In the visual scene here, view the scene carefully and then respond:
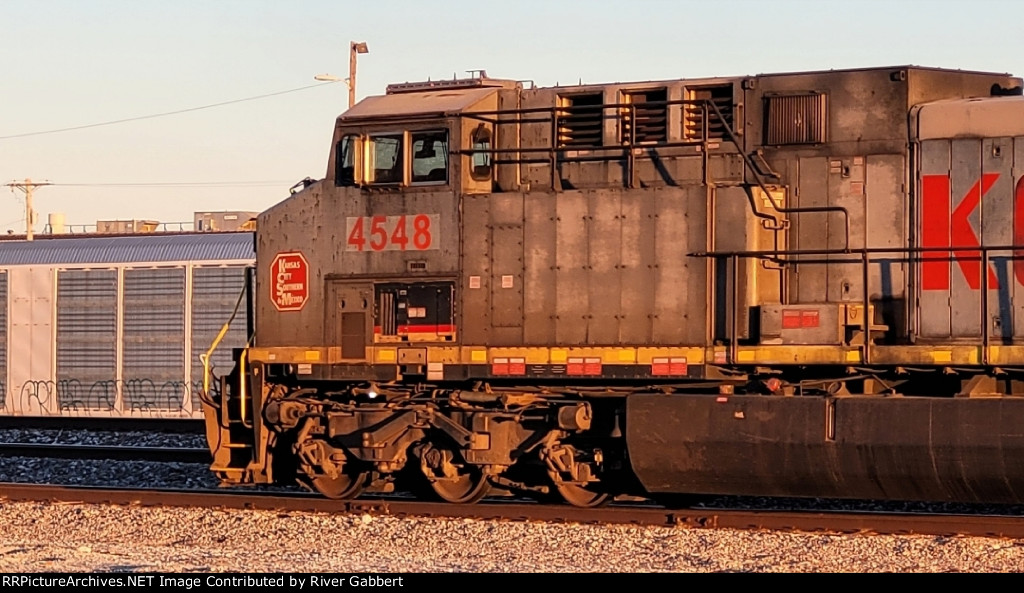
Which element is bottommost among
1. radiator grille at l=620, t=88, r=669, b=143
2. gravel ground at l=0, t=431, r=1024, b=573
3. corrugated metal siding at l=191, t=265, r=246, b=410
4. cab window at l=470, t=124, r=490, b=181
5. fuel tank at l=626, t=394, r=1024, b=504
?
gravel ground at l=0, t=431, r=1024, b=573

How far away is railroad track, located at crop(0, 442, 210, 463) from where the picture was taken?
18.9 metres

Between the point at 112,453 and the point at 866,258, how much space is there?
1106 centimetres

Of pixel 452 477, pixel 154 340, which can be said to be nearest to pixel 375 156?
pixel 452 477

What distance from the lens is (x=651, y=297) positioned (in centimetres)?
1349

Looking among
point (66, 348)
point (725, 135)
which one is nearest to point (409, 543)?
point (725, 135)

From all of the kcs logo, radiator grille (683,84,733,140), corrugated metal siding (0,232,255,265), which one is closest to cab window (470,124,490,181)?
radiator grille (683,84,733,140)

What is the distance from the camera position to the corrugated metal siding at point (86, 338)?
1157 inches

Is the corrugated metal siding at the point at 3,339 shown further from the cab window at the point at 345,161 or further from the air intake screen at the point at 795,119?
the air intake screen at the point at 795,119

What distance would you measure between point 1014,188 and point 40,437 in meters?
17.1

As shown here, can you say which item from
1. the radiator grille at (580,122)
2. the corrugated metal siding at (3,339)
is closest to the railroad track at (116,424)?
the corrugated metal siding at (3,339)

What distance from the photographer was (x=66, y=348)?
2978 centimetres

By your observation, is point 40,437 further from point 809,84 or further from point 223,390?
point 809,84

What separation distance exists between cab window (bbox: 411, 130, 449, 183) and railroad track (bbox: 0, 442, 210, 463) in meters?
6.43

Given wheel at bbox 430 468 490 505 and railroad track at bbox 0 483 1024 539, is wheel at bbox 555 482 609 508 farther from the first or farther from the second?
wheel at bbox 430 468 490 505
